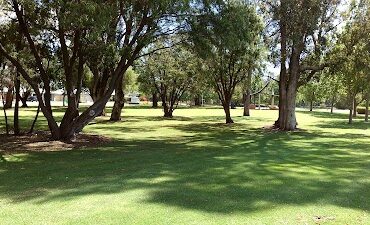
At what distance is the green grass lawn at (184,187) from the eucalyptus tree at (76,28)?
12.0 feet

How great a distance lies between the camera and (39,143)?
51.2 feet

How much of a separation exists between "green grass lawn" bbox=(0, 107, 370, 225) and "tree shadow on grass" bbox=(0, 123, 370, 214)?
18mm

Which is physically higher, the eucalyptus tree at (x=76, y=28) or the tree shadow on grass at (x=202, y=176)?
the eucalyptus tree at (x=76, y=28)

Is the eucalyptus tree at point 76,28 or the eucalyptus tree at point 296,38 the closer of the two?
the eucalyptus tree at point 76,28

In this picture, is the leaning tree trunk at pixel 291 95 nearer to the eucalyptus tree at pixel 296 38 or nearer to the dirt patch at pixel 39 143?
the eucalyptus tree at pixel 296 38

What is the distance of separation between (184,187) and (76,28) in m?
7.44

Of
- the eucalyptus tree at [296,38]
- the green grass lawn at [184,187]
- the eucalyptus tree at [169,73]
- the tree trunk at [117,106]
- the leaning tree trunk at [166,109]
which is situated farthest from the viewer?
the leaning tree trunk at [166,109]

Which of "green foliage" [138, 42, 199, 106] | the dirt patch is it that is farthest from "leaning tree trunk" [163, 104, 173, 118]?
the dirt patch

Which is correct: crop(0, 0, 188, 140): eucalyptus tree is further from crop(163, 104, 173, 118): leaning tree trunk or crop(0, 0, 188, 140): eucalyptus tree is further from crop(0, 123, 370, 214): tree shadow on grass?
crop(163, 104, 173, 118): leaning tree trunk

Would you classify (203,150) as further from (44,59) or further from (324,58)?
(324,58)

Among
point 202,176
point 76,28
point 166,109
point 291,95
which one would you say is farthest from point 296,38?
point 166,109

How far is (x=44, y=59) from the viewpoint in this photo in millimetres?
19609

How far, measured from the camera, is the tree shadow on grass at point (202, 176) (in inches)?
280

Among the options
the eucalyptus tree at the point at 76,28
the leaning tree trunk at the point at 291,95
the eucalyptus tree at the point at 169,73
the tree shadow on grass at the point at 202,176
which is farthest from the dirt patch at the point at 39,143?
the eucalyptus tree at the point at 169,73
